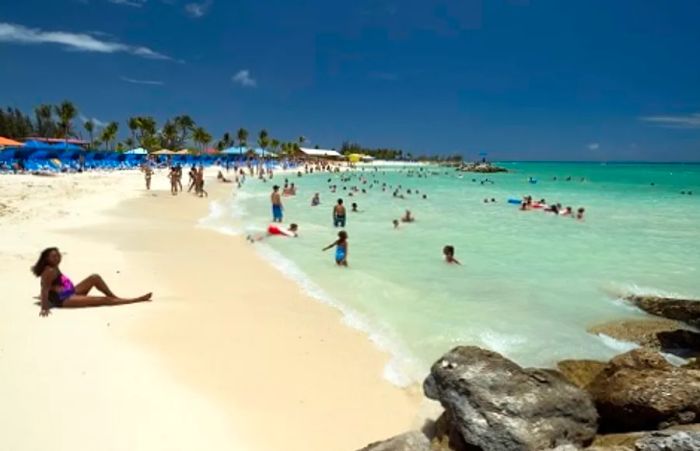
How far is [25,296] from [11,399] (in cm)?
316

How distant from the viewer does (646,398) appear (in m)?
3.85

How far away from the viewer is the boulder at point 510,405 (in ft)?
11.8

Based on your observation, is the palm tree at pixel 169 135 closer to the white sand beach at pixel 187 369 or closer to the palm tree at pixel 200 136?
the palm tree at pixel 200 136

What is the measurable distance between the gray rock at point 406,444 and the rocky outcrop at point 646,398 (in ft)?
5.15

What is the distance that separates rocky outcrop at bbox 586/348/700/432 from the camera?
3.73 m

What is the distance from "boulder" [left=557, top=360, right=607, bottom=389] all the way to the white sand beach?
1.60 metres

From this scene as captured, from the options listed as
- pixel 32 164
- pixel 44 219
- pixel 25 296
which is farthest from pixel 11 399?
pixel 32 164

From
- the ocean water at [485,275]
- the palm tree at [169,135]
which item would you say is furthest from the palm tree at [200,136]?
the ocean water at [485,275]

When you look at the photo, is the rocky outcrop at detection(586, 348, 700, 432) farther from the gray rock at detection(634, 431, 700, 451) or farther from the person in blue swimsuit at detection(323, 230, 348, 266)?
the person in blue swimsuit at detection(323, 230, 348, 266)

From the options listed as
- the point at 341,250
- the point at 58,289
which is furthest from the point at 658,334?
the point at 58,289

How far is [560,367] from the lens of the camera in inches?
216

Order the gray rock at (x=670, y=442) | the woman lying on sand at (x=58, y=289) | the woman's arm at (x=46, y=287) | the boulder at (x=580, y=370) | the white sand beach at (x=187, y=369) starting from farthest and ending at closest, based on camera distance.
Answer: the woman lying on sand at (x=58, y=289) < the woman's arm at (x=46, y=287) < the boulder at (x=580, y=370) < the white sand beach at (x=187, y=369) < the gray rock at (x=670, y=442)

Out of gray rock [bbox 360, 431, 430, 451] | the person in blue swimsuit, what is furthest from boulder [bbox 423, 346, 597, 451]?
the person in blue swimsuit

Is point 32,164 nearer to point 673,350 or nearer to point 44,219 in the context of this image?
point 44,219
